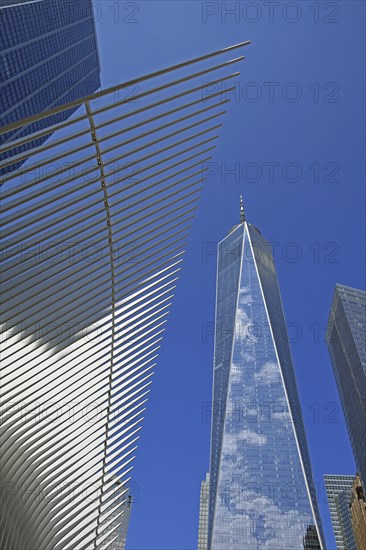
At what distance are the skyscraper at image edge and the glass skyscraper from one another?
4070cm

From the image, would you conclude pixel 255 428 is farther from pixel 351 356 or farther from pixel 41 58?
pixel 41 58

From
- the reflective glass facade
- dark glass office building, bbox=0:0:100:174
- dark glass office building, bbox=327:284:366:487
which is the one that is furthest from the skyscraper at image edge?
dark glass office building, bbox=0:0:100:174

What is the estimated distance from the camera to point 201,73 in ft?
33.9

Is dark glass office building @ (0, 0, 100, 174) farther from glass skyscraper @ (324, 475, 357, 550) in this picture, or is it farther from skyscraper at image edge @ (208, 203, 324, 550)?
glass skyscraper @ (324, 475, 357, 550)

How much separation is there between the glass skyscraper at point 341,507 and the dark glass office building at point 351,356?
1655 inches

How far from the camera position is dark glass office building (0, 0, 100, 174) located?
83500mm

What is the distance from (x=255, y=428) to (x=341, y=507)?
5565 centimetres

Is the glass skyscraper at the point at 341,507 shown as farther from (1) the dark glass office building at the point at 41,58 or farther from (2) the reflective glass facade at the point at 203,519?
(1) the dark glass office building at the point at 41,58

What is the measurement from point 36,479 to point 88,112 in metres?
10.8

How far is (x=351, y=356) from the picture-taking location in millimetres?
99750

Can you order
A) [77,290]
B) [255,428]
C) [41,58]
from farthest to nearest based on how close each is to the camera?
1. [255,428]
2. [41,58]
3. [77,290]

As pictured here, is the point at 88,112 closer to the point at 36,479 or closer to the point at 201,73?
the point at 201,73

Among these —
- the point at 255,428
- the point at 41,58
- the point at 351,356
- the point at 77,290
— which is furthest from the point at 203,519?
the point at 77,290

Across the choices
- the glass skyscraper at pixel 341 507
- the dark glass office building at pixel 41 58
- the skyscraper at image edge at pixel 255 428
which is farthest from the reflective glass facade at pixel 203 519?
the dark glass office building at pixel 41 58
